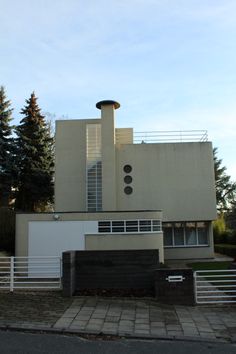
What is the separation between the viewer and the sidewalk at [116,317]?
367 inches

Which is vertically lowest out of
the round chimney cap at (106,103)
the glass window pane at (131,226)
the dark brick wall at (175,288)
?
the dark brick wall at (175,288)

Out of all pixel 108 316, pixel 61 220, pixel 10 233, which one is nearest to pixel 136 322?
pixel 108 316

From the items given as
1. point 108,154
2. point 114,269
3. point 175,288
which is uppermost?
point 108,154

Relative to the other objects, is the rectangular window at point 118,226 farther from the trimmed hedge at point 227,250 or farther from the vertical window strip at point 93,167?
the trimmed hedge at point 227,250

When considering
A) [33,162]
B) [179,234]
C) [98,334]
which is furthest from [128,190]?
[98,334]

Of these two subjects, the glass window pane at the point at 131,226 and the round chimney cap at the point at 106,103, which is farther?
the round chimney cap at the point at 106,103

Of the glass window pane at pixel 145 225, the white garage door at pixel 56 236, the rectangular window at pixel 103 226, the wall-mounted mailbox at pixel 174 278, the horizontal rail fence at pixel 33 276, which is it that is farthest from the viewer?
the glass window pane at pixel 145 225

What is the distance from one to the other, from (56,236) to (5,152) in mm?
17649

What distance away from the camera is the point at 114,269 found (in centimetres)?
1443

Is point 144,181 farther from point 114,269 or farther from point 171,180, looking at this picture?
point 114,269

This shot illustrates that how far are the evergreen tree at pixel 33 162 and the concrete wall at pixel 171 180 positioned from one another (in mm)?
9869

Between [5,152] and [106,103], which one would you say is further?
[5,152]

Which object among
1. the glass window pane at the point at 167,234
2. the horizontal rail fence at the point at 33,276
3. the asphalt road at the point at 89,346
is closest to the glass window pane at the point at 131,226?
the horizontal rail fence at the point at 33,276

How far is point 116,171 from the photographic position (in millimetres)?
31641
